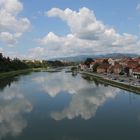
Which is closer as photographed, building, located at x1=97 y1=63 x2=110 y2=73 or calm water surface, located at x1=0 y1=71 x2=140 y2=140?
calm water surface, located at x1=0 y1=71 x2=140 y2=140

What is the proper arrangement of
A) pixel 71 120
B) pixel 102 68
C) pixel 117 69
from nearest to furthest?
pixel 71 120 → pixel 117 69 → pixel 102 68

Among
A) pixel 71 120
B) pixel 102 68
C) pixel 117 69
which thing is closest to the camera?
pixel 71 120

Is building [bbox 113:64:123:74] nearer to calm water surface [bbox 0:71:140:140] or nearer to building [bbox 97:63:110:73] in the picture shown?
building [bbox 97:63:110:73]

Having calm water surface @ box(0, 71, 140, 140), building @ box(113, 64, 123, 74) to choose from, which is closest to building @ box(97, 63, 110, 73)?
building @ box(113, 64, 123, 74)

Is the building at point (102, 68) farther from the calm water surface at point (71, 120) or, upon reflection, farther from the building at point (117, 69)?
the calm water surface at point (71, 120)

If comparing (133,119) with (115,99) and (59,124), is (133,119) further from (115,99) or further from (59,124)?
(115,99)

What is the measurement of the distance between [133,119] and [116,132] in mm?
3667

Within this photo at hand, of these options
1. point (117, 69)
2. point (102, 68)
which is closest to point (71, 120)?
point (117, 69)

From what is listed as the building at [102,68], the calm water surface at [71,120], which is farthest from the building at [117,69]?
the calm water surface at [71,120]

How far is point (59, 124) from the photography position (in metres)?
18.4

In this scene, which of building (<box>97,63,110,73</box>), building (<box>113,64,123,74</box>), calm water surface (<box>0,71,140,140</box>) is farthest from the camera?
building (<box>97,63,110,73</box>)

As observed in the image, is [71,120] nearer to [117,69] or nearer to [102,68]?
[117,69]

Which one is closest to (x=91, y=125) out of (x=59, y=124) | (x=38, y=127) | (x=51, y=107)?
(x=59, y=124)

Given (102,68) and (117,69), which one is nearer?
(117,69)
